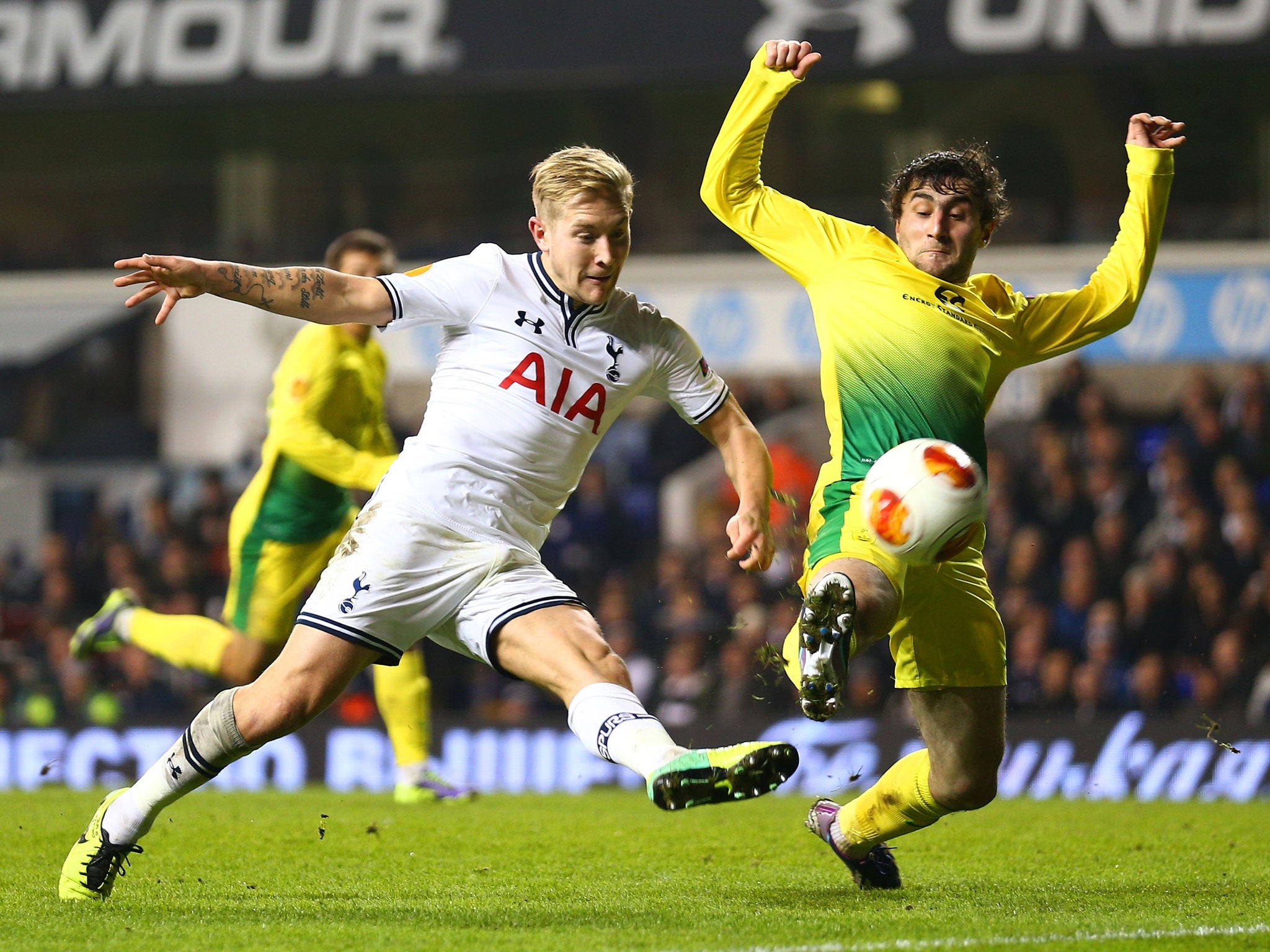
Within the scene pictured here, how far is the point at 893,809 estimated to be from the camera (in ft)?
16.9

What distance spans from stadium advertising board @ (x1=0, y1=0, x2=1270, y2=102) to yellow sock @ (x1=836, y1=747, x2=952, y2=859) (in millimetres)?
9883

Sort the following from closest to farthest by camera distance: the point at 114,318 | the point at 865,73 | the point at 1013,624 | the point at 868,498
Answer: the point at 868,498 → the point at 1013,624 → the point at 865,73 → the point at 114,318

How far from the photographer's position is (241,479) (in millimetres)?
14766

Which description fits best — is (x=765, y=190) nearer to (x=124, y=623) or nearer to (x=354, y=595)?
(x=354, y=595)

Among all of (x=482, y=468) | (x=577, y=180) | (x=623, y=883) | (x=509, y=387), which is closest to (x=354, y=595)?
(x=482, y=468)

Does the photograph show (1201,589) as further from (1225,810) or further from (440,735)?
(440,735)

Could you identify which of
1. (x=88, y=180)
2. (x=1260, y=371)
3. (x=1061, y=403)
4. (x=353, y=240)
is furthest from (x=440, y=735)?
(x=88, y=180)

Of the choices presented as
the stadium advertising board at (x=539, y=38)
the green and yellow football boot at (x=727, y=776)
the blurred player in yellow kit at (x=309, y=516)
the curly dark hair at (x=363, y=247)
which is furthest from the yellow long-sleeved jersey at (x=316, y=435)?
the stadium advertising board at (x=539, y=38)

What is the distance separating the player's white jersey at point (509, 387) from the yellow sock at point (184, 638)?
3.77 metres

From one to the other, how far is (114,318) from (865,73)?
7.87m

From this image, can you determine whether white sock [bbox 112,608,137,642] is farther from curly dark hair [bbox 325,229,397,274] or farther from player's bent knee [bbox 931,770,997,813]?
player's bent knee [bbox 931,770,997,813]

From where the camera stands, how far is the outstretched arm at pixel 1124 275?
521cm

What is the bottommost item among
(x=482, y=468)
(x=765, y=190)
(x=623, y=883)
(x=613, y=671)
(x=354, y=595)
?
(x=623, y=883)

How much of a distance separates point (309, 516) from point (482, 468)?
3.63m
